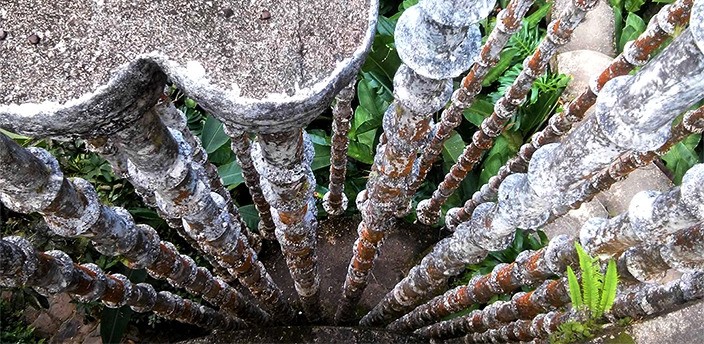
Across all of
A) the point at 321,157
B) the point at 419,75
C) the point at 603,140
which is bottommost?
the point at 321,157

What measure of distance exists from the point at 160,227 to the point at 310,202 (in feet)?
4.33

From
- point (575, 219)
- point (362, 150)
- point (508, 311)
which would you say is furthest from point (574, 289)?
point (362, 150)

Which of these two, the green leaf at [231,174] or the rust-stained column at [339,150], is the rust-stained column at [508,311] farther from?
the green leaf at [231,174]

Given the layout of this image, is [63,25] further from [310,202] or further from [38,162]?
[310,202]

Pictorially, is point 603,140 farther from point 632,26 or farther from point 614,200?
point 632,26

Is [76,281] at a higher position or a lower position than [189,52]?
lower

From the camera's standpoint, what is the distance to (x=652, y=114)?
0.73 metres

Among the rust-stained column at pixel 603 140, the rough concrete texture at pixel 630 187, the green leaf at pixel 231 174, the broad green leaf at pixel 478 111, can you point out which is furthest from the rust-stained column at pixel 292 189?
the rough concrete texture at pixel 630 187

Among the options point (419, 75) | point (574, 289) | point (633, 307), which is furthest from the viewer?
point (633, 307)

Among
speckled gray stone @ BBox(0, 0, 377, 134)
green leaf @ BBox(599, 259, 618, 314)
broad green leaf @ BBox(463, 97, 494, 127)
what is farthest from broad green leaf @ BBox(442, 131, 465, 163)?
speckled gray stone @ BBox(0, 0, 377, 134)

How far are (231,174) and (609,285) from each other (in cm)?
172

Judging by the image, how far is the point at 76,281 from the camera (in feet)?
4.65

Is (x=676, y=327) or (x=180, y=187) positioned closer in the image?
(x=180, y=187)

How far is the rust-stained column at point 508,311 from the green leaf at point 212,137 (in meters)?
1.14
